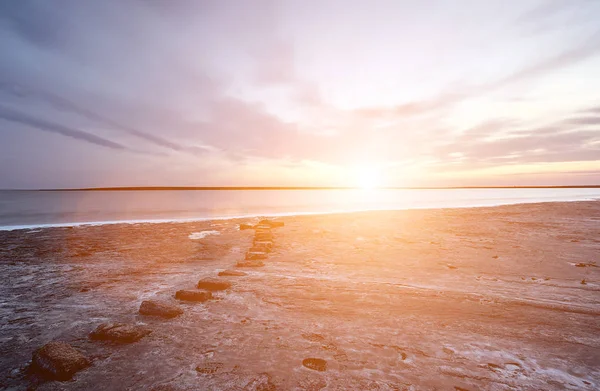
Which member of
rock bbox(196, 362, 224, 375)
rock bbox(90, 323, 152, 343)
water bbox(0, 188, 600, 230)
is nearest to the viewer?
rock bbox(196, 362, 224, 375)

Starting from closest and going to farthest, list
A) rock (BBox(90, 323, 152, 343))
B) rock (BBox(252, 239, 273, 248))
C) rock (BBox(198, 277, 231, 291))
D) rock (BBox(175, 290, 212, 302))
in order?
rock (BBox(90, 323, 152, 343))
rock (BBox(175, 290, 212, 302))
rock (BBox(198, 277, 231, 291))
rock (BBox(252, 239, 273, 248))

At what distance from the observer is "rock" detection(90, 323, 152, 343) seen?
5.69 meters

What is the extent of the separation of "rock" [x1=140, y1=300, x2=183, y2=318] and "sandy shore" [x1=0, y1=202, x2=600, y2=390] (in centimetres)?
18

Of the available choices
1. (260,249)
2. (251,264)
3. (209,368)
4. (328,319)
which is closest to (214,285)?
(251,264)

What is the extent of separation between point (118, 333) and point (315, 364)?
398cm

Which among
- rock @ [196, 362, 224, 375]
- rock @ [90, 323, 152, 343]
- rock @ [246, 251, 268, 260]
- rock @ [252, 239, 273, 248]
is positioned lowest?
rock @ [196, 362, 224, 375]

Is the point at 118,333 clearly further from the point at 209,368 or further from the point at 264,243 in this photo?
the point at 264,243

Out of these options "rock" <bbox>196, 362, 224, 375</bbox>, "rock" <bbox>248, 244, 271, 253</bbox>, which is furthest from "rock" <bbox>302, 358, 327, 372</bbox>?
"rock" <bbox>248, 244, 271, 253</bbox>

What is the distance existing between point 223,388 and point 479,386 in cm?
390

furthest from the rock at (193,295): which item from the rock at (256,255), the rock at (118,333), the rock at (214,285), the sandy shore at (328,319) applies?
the rock at (256,255)

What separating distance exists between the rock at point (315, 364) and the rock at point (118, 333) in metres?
3.44

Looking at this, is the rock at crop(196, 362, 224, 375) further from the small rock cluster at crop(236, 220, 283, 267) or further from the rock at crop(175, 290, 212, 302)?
the small rock cluster at crop(236, 220, 283, 267)

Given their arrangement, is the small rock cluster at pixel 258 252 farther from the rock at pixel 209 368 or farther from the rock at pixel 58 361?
the rock at pixel 58 361

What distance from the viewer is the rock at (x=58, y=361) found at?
15.2ft
